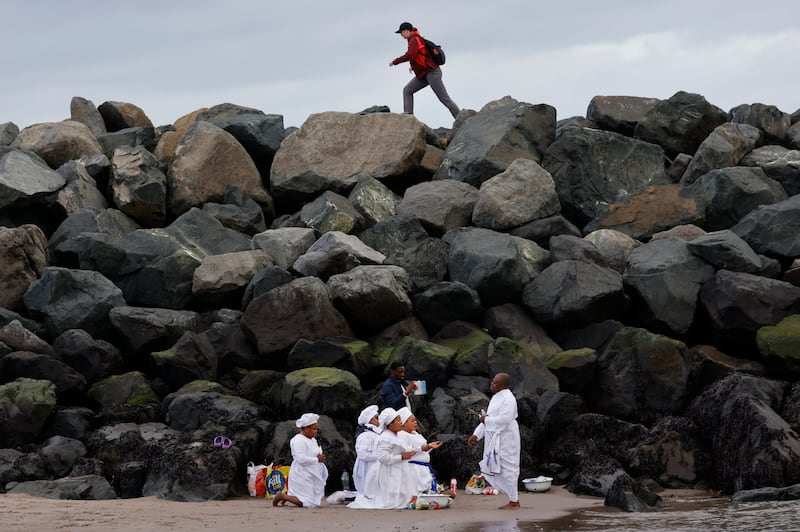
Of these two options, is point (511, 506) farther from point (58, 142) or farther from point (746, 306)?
point (58, 142)

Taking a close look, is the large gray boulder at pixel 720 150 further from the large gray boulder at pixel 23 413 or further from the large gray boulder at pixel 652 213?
the large gray boulder at pixel 23 413

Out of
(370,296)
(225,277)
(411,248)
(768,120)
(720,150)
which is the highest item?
(768,120)

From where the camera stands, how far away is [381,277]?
19.8 meters

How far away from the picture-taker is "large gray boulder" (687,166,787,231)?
2322cm

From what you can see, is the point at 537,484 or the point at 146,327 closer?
the point at 537,484

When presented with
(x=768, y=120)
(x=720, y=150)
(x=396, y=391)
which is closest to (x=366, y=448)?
(x=396, y=391)

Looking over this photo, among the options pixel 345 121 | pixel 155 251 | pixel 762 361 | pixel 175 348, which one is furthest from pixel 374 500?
pixel 345 121

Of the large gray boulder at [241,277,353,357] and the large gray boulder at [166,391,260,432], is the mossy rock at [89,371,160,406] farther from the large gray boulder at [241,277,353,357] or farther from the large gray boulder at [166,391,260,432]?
the large gray boulder at [241,277,353,357]

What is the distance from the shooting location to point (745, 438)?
48.7 ft

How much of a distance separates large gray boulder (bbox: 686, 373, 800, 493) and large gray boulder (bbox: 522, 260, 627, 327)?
3660mm

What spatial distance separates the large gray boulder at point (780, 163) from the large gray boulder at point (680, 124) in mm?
1508

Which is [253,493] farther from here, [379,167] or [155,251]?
[379,167]

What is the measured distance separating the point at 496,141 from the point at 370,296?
23.6ft

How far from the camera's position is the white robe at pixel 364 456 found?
46.8 ft
